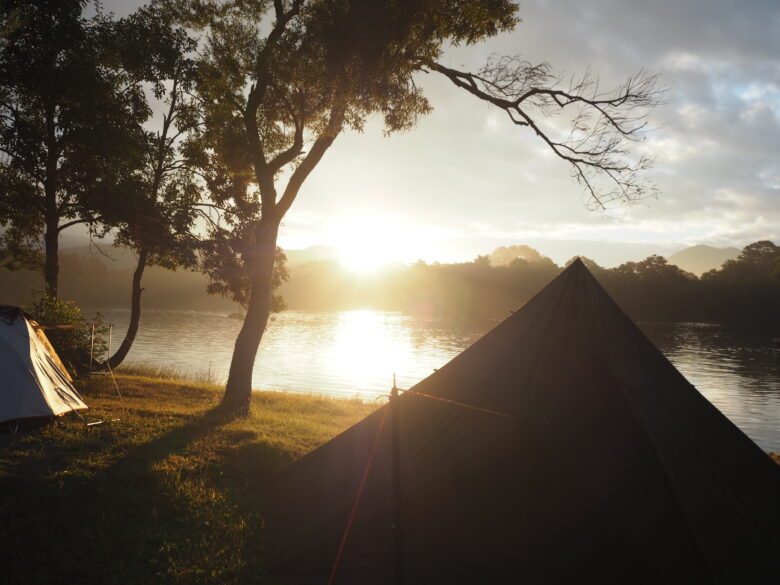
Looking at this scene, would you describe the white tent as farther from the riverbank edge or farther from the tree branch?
the tree branch

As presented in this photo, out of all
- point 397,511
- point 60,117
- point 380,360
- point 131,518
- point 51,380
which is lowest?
point 380,360

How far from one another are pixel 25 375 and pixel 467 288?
120029 millimetres

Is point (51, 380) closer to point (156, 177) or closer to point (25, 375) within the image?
point (25, 375)

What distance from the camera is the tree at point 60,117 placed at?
530 inches

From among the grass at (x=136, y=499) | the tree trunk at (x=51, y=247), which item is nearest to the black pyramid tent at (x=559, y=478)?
the grass at (x=136, y=499)

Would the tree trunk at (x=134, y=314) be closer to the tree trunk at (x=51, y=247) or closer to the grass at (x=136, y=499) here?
the tree trunk at (x=51, y=247)

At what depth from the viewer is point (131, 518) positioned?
5699mm

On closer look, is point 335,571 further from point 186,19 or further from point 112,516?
point 186,19

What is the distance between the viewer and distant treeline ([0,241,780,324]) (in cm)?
8656

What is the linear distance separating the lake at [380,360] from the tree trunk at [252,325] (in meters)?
6.22

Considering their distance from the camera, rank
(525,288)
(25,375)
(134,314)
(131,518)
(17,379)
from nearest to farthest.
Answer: (131,518) → (17,379) → (25,375) → (134,314) → (525,288)

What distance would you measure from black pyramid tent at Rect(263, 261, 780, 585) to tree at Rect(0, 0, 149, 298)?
14375 millimetres

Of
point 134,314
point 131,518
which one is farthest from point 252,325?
point 134,314

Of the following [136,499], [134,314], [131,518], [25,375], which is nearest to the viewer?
[131,518]
